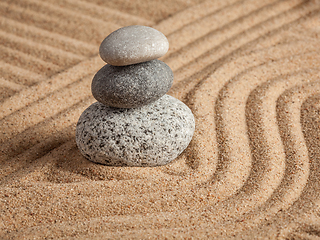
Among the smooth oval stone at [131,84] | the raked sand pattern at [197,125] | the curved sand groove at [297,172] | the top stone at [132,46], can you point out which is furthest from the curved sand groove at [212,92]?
the top stone at [132,46]

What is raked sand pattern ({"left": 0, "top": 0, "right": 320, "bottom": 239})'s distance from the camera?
2.04 meters

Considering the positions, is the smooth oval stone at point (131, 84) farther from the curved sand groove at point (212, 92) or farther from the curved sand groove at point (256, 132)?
the curved sand groove at point (256, 132)

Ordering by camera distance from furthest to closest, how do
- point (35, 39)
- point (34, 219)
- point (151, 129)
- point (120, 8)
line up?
point (120, 8)
point (35, 39)
point (151, 129)
point (34, 219)

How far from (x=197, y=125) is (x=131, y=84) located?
2.72 feet

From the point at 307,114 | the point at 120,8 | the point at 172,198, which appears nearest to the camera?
the point at 172,198

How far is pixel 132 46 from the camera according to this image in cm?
221

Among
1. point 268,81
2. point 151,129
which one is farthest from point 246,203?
point 268,81

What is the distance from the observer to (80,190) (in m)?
2.22

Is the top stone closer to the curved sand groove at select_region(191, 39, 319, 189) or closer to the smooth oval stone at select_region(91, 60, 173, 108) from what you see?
the smooth oval stone at select_region(91, 60, 173, 108)

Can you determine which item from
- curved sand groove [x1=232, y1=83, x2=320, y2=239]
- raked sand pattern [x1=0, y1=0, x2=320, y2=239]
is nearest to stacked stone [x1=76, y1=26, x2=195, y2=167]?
raked sand pattern [x1=0, y1=0, x2=320, y2=239]

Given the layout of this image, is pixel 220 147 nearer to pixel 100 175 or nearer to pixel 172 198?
pixel 172 198

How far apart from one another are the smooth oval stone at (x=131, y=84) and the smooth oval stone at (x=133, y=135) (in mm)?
94

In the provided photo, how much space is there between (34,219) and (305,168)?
76.5 inches

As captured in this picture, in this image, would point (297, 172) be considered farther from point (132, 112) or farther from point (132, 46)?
point (132, 46)
